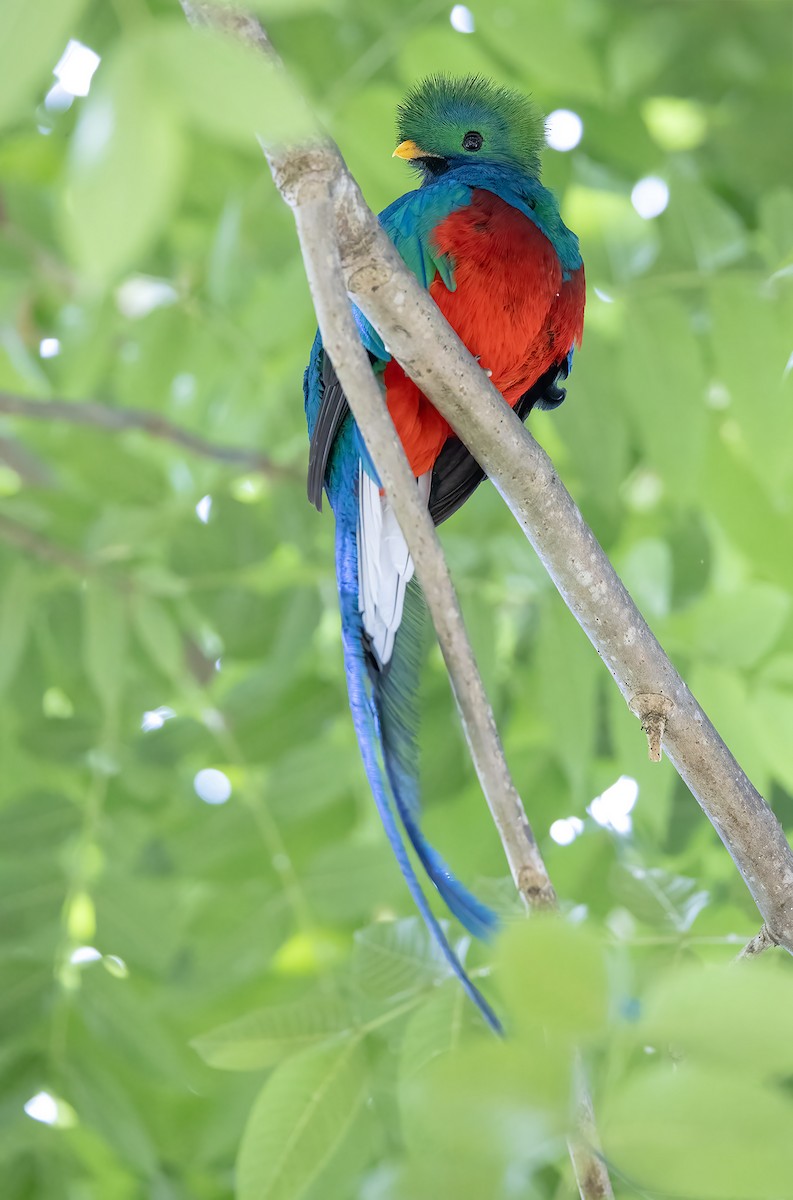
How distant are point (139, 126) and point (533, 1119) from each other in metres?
0.66

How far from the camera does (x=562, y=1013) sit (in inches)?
31.8

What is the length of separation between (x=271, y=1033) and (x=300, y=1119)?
0.11m

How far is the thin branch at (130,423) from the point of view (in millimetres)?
2549

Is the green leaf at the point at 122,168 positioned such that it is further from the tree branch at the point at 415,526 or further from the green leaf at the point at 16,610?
the green leaf at the point at 16,610

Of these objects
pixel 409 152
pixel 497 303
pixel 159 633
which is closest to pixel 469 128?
pixel 409 152

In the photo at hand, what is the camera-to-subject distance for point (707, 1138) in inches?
30.4

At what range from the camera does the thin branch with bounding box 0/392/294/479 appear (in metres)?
2.55

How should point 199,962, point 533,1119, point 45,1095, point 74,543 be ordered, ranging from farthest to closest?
1. point 74,543
2. point 199,962
3. point 45,1095
4. point 533,1119

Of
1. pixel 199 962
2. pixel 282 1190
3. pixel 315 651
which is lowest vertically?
pixel 282 1190

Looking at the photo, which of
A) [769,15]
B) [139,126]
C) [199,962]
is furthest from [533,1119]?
[769,15]

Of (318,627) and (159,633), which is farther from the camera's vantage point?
(318,627)

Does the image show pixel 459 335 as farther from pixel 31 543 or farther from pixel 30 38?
pixel 30 38

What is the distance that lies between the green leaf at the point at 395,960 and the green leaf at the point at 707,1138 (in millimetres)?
850

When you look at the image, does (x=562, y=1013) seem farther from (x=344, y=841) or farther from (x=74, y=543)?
(x=74, y=543)
